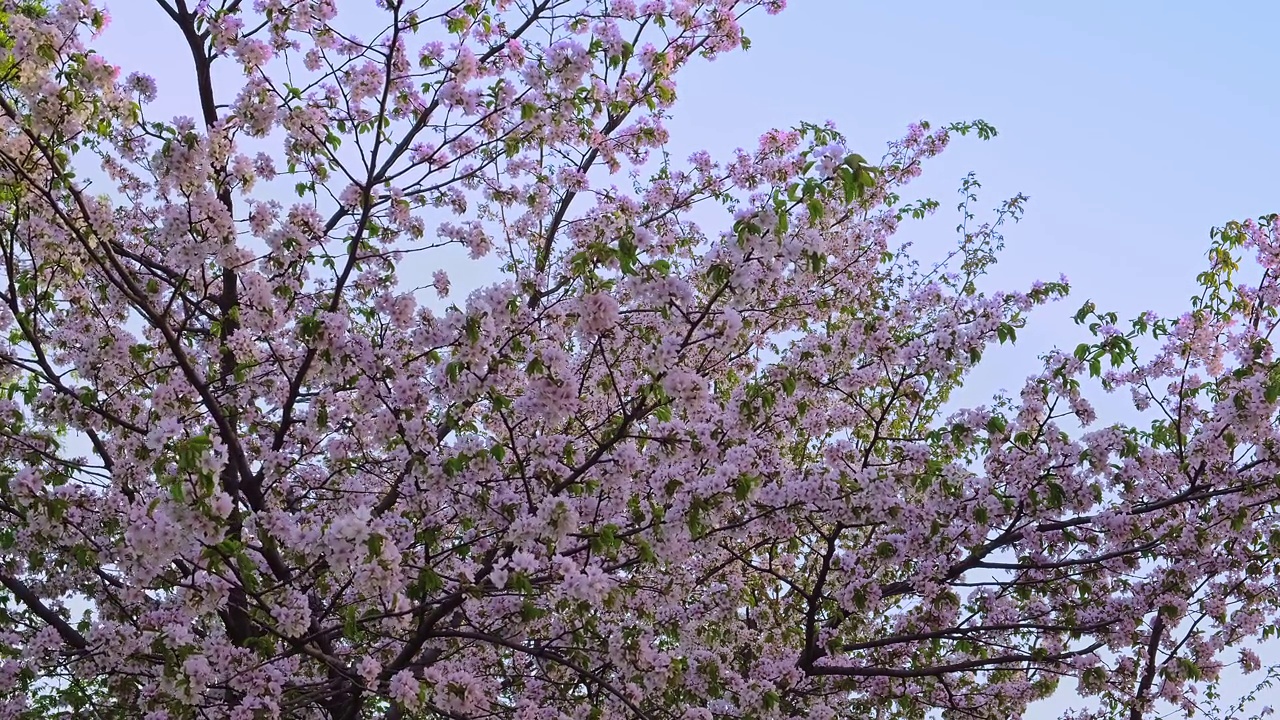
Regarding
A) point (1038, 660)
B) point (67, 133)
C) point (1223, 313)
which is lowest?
point (1038, 660)

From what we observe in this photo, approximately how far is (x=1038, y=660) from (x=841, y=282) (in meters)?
4.80

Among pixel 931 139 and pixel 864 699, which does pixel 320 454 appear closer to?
pixel 864 699

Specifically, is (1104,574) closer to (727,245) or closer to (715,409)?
(715,409)

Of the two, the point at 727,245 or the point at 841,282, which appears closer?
the point at 727,245

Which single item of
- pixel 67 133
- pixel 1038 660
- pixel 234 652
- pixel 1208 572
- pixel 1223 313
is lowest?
pixel 234 652

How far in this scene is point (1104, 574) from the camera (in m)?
8.88

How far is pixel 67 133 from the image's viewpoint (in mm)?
6141

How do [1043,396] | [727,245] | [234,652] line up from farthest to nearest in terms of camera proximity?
[1043,396] → [234,652] → [727,245]

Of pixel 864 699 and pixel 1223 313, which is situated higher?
pixel 1223 313

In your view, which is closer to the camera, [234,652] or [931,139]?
[234,652]

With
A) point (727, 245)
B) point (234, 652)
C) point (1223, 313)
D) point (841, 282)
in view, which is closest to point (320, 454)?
point (234, 652)

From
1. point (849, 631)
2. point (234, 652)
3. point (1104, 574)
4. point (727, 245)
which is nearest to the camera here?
point (727, 245)

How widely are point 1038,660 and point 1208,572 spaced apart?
1.62 m

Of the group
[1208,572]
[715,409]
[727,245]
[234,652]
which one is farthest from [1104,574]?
[234,652]
